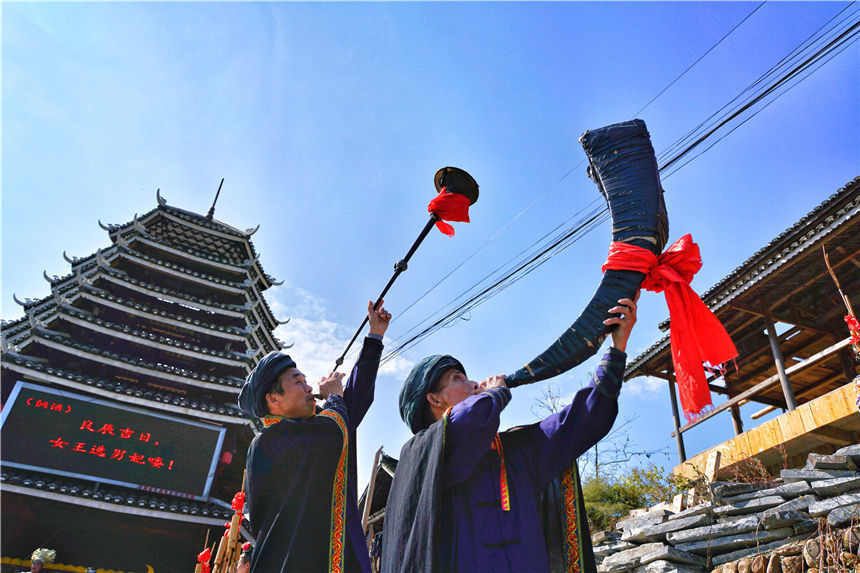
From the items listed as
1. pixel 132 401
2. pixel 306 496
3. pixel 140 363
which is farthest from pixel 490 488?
pixel 140 363

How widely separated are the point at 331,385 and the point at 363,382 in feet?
0.75

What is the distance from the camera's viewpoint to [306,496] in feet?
7.77

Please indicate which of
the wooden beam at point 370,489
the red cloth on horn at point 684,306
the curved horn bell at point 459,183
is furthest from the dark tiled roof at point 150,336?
the red cloth on horn at point 684,306

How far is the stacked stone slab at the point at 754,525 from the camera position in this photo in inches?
198

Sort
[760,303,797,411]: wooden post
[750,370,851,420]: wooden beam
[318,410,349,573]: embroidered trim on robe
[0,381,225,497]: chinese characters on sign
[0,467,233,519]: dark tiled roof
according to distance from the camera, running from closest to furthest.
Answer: [318,410,349,573]: embroidered trim on robe → [760,303,797,411]: wooden post → [750,370,851,420]: wooden beam → [0,467,233,519]: dark tiled roof → [0,381,225,497]: chinese characters on sign

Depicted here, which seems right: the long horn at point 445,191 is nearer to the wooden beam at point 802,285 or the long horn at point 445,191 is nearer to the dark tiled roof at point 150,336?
the wooden beam at point 802,285

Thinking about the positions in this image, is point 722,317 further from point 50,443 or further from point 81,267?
point 81,267

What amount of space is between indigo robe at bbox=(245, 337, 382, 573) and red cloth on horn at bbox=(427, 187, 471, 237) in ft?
3.58

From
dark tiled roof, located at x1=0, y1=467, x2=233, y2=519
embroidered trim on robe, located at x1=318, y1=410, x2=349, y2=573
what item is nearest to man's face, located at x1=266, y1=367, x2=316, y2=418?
embroidered trim on robe, located at x1=318, y1=410, x2=349, y2=573

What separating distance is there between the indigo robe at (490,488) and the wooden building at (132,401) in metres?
13.0

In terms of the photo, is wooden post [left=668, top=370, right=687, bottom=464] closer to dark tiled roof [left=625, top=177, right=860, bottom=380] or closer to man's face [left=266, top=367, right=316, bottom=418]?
dark tiled roof [left=625, top=177, right=860, bottom=380]

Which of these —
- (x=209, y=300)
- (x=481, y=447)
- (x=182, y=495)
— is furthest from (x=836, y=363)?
(x=209, y=300)

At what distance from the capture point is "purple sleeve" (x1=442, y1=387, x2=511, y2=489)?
219 centimetres

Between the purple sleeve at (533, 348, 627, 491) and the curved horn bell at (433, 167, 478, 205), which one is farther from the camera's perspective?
the curved horn bell at (433, 167, 478, 205)
